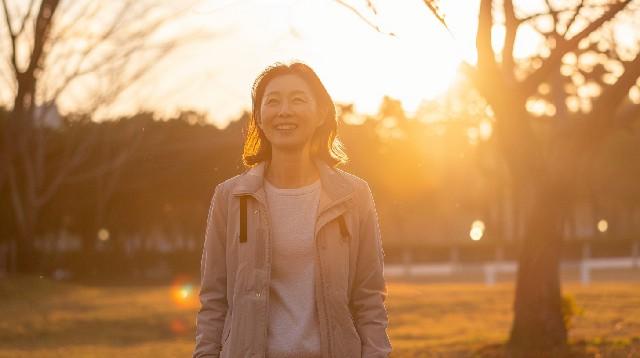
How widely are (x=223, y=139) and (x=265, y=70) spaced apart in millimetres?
45674

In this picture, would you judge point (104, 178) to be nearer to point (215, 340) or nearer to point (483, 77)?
point (483, 77)

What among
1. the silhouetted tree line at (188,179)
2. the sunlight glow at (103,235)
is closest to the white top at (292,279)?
the silhouetted tree line at (188,179)

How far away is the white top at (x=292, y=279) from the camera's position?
11.2 ft

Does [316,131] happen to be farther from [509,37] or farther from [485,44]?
[509,37]

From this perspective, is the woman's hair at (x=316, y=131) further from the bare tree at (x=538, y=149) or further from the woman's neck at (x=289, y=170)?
the bare tree at (x=538, y=149)

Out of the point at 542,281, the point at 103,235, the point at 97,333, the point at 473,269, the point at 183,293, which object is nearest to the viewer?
the point at 542,281

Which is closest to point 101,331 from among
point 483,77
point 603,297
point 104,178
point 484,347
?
point 484,347

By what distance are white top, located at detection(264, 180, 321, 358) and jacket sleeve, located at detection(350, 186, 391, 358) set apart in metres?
0.23

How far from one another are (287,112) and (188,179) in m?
45.3

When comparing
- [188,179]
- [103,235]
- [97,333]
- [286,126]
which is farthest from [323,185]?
[103,235]

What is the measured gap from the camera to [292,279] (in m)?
3.49

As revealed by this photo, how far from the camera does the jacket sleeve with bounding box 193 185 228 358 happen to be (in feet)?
11.9

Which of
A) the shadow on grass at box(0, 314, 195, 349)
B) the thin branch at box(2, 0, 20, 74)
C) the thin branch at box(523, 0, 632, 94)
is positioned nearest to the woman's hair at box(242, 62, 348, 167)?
the thin branch at box(523, 0, 632, 94)

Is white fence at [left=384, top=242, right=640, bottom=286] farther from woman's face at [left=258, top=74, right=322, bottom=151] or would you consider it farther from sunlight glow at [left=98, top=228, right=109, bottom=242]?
woman's face at [left=258, top=74, right=322, bottom=151]
